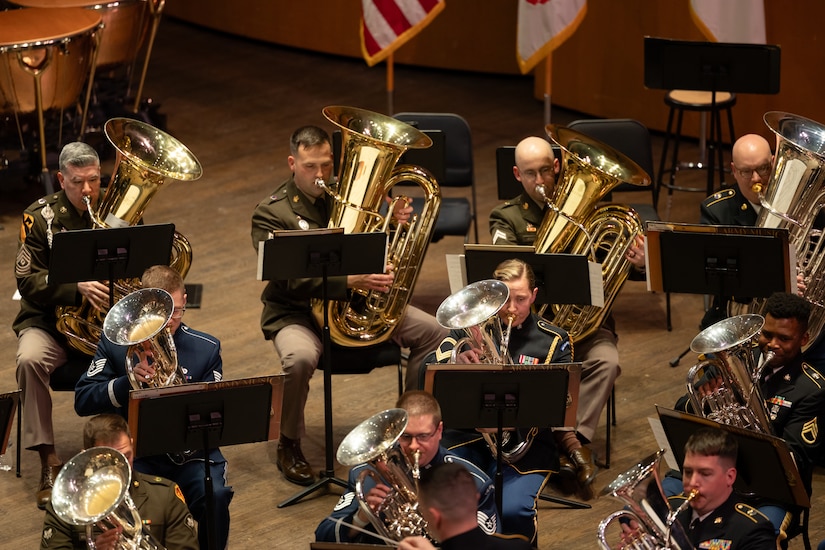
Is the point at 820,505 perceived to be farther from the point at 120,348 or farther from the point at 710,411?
the point at 120,348

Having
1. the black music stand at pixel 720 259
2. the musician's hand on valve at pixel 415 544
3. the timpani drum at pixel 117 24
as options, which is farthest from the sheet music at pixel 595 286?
the timpani drum at pixel 117 24

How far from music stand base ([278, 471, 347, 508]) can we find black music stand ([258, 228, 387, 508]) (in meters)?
0.75

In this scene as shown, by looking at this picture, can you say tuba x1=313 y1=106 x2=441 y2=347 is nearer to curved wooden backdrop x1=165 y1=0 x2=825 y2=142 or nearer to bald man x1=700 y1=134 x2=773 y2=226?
bald man x1=700 y1=134 x2=773 y2=226

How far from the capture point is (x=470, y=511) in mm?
3918

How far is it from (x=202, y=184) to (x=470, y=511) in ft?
19.7

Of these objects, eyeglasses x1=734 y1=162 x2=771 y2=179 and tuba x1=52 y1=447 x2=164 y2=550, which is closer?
tuba x1=52 y1=447 x2=164 y2=550

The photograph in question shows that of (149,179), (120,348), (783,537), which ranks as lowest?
(783,537)

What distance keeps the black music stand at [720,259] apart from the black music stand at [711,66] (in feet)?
7.36

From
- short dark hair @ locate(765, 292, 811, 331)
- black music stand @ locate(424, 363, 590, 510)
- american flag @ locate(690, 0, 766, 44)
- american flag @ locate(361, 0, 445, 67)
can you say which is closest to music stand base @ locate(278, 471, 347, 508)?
black music stand @ locate(424, 363, 590, 510)

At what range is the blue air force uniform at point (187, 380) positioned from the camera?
5207mm

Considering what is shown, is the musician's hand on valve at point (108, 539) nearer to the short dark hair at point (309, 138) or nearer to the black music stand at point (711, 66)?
the short dark hair at point (309, 138)

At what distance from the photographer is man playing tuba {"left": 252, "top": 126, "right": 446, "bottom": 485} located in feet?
19.6

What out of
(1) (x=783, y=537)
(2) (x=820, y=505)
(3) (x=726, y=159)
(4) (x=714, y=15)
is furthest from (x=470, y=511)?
(3) (x=726, y=159)

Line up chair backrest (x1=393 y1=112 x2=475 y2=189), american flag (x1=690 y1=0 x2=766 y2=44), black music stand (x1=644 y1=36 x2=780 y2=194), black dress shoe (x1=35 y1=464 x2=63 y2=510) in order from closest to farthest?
1. black dress shoe (x1=35 y1=464 x2=63 y2=510)
2. black music stand (x1=644 y1=36 x2=780 y2=194)
3. chair backrest (x1=393 y1=112 x2=475 y2=189)
4. american flag (x1=690 y1=0 x2=766 y2=44)
